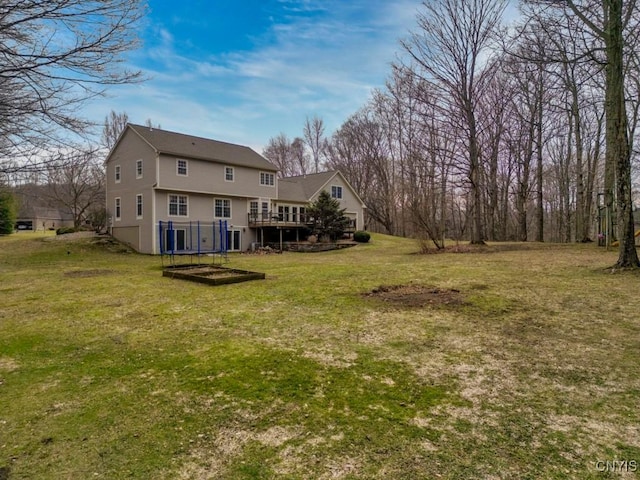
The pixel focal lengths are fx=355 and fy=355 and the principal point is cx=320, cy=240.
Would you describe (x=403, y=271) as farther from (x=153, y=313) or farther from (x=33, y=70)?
(x=33, y=70)

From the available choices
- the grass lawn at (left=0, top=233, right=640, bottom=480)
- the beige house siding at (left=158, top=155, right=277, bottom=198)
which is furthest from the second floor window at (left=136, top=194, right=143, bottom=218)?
the grass lawn at (left=0, top=233, right=640, bottom=480)

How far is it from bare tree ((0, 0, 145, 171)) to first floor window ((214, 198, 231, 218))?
17.2 meters

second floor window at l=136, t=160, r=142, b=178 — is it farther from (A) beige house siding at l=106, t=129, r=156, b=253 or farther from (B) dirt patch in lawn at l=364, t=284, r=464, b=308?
(B) dirt patch in lawn at l=364, t=284, r=464, b=308

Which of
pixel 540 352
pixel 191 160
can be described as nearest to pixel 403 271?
pixel 540 352

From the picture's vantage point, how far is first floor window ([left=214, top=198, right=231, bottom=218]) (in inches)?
936

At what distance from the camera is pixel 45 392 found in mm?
3379

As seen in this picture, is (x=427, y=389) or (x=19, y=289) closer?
(x=427, y=389)

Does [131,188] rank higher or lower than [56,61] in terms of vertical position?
lower

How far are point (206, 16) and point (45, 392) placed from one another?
467 inches

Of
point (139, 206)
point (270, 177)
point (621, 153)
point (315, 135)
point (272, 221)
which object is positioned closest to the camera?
point (621, 153)

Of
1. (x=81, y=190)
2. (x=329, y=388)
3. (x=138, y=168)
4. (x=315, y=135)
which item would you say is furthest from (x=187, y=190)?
(x=315, y=135)

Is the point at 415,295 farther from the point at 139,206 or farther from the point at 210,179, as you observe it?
the point at 139,206

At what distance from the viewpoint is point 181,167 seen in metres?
21.8

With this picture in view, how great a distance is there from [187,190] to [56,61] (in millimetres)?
16511
